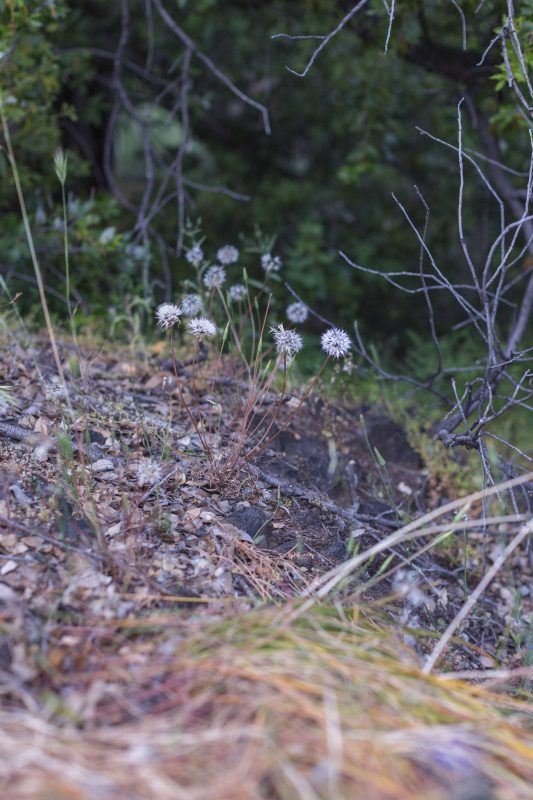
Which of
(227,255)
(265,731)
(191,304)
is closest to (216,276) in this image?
(191,304)

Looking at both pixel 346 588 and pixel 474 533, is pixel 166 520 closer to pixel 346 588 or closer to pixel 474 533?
pixel 346 588

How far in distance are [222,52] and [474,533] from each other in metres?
4.36

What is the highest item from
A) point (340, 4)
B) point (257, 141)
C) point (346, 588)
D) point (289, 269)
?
point (340, 4)

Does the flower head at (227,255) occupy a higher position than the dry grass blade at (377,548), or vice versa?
the dry grass blade at (377,548)

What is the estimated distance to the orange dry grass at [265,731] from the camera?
1443 millimetres

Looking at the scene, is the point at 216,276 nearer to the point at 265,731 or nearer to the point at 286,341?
the point at 286,341

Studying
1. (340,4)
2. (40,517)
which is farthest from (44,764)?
(340,4)

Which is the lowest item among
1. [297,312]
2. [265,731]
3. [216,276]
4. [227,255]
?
[297,312]

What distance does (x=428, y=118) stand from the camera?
6020 millimetres

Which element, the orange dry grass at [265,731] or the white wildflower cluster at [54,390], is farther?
the white wildflower cluster at [54,390]

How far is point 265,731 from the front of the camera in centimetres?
154

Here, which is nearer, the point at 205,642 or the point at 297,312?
the point at 205,642

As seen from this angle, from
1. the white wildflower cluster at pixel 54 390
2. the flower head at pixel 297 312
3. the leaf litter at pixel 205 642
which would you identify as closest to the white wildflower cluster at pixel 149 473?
the leaf litter at pixel 205 642

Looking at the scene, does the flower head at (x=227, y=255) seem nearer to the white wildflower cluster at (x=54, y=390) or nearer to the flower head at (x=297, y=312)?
the flower head at (x=297, y=312)
